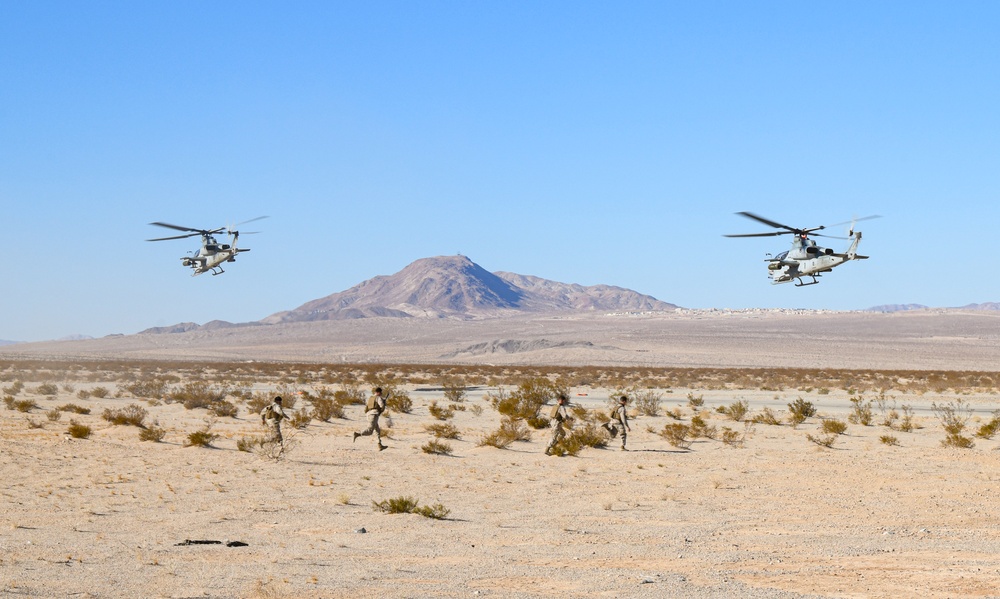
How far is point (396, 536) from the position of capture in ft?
45.3

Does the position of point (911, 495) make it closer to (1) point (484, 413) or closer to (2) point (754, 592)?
(2) point (754, 592)

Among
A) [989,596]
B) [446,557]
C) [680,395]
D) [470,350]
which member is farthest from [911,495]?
[470,350]

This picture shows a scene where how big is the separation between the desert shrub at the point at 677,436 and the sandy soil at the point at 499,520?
0.45m

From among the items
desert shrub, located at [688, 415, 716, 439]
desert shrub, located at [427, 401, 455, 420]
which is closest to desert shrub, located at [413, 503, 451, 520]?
desert shrub, located at [688, 415, 716, 439]

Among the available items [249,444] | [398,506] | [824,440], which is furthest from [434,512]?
[824,440]

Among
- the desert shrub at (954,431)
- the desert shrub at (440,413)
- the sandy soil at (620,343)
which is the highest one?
the sandy soil at (620,343)

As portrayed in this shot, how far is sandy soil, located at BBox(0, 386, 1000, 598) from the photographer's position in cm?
1101

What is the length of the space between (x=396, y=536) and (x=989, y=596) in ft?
24.0

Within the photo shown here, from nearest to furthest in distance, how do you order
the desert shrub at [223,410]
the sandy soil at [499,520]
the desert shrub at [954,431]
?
1. the sandy soil at [499,520]
2. the desert shrub at [954,431]
3. the desert shrub at [223,410]

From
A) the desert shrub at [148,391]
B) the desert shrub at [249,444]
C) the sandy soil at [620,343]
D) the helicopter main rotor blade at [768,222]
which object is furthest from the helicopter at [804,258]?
the sandy soil at [620,343]

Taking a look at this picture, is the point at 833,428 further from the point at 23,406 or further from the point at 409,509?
the point at 23,406

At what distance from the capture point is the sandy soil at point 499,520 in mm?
11008

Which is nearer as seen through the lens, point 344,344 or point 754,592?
point 754,592

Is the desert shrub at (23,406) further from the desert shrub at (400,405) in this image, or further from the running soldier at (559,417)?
the running soldier at (559,417)
